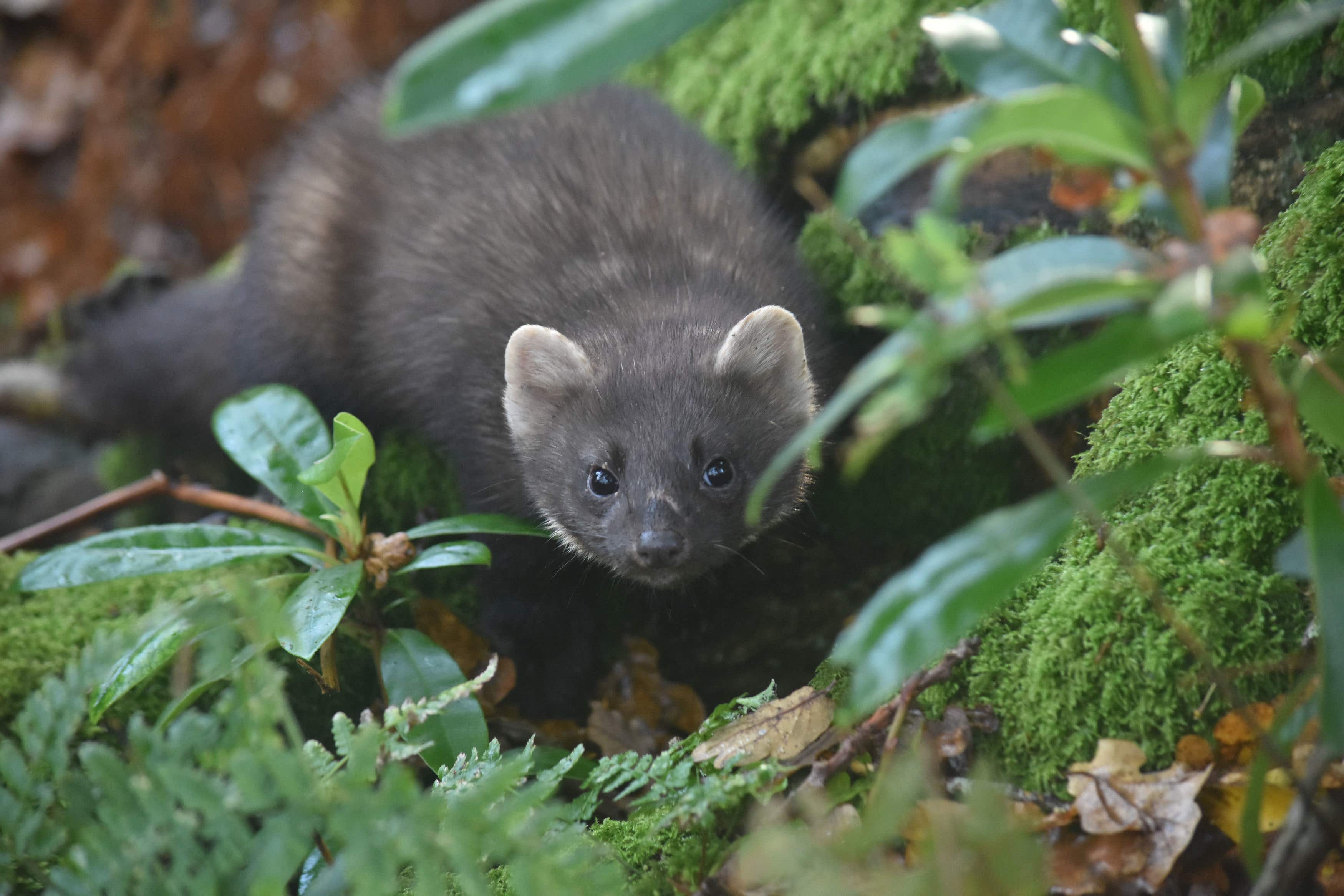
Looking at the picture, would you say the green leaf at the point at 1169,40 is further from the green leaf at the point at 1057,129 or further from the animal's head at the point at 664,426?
the animal's head at the point at 664,426

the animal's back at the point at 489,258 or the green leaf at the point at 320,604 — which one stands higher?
the animal's back at the point at 489,258

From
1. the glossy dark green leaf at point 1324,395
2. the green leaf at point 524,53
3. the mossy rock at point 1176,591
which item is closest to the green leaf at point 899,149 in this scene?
the green leaf at point 524,53

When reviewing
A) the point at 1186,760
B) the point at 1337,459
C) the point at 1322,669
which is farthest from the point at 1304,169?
the point at 1322,669

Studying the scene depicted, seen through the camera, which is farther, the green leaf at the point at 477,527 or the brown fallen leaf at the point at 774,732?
the green leaf at the point at 477,527

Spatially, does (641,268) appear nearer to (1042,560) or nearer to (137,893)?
(1042,560)

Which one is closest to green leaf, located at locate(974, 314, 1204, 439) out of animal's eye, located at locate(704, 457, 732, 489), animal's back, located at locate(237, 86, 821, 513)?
animal's eye, located at locate(704, 457, 732, 489)

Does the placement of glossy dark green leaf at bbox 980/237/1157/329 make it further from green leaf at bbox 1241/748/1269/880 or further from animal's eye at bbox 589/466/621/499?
animal's eye at bbox 589/466/621/499

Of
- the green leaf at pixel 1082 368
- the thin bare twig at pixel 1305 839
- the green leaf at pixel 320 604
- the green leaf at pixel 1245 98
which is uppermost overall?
the green leaf at pixel 1245 98

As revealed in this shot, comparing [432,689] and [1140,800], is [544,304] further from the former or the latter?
[1140,800]
